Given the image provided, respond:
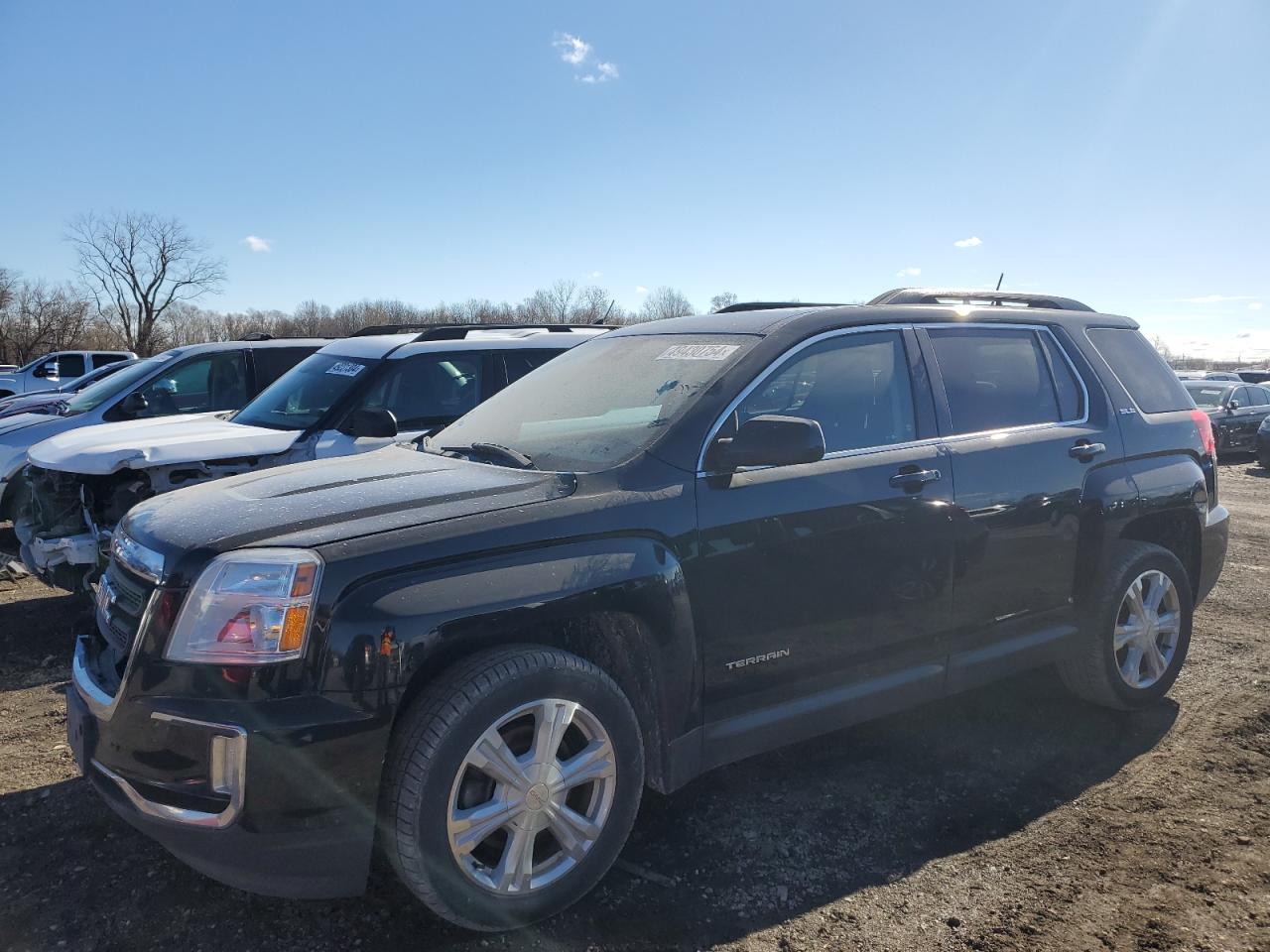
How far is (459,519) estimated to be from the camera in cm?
261

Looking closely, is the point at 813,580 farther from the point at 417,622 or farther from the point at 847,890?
the point at 417,622

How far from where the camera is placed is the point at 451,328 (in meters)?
7.26

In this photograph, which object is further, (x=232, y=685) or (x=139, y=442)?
(x=139, y=442)

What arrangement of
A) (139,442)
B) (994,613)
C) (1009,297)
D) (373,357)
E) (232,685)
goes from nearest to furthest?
(232,685), (994,613), (1009,297), (139,442), (373,357)

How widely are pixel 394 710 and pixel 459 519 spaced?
559mm

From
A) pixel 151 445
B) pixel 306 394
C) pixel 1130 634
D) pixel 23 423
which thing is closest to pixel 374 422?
pixel 151 445

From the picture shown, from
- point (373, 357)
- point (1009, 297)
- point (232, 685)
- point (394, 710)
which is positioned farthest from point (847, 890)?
point (373, 357)

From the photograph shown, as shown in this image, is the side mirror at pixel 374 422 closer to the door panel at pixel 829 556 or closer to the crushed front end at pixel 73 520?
the crushed front end at pixel 73 520

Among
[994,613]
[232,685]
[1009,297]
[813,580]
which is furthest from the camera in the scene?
[1009,297]

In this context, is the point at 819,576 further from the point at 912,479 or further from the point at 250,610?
the point at 250,610

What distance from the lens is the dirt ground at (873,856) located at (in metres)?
2.69

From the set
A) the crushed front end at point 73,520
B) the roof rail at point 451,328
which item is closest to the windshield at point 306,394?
the roof rail at point 451,328

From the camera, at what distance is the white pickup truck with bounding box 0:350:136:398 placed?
72.3ft

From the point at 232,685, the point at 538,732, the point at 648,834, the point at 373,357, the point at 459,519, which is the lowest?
the point at 648,834
